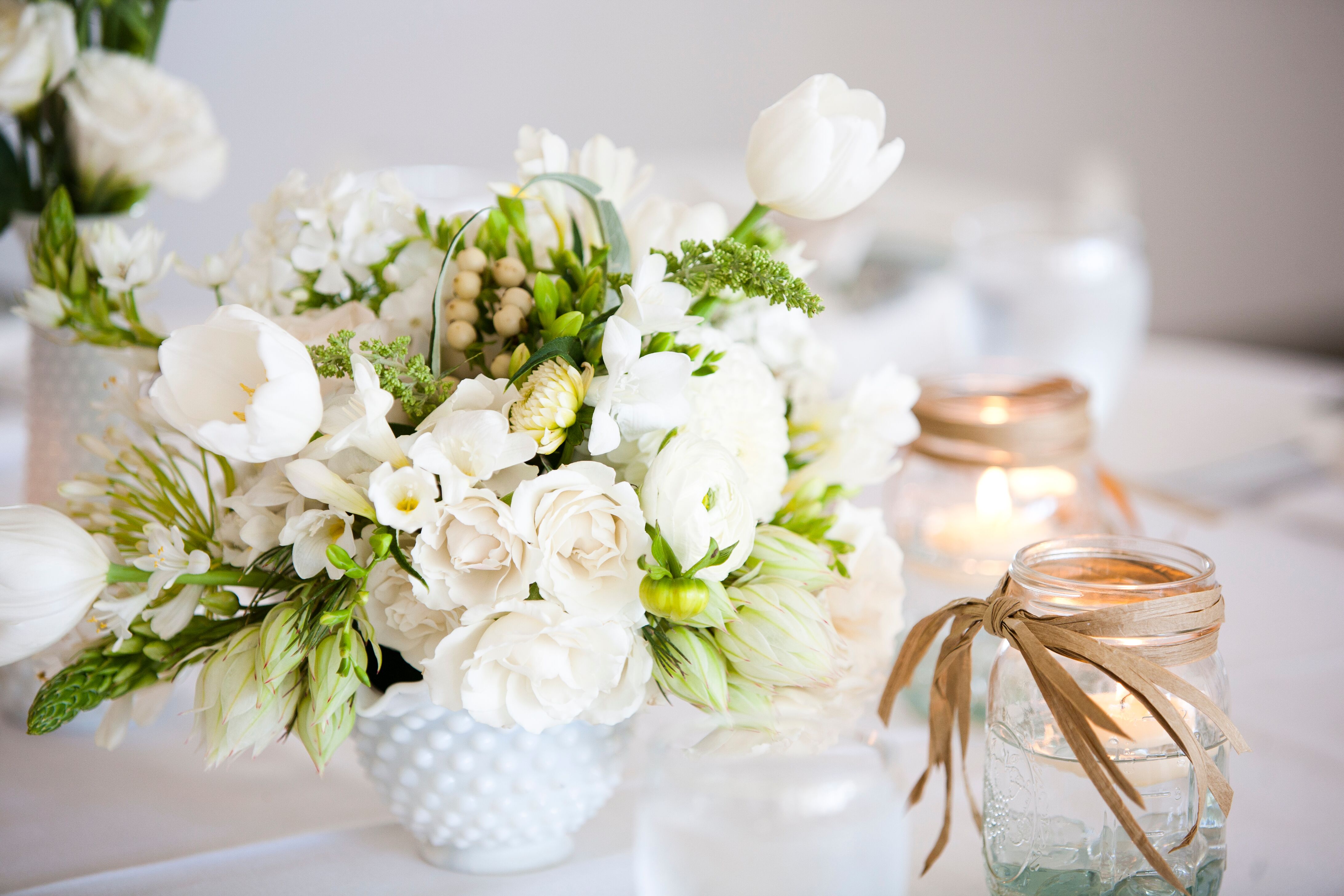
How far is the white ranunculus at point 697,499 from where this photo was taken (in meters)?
0.39

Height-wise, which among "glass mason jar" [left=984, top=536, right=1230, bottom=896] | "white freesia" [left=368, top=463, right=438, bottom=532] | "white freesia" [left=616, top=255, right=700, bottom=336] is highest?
"white freesia" [left=616, top=255, right=700, bottom=336]

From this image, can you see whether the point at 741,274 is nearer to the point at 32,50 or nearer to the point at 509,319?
the point at 509,319

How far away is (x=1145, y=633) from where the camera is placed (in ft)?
1.33

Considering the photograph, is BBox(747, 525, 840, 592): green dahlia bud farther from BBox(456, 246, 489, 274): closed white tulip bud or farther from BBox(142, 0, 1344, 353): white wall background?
BBox(142, 0, 1344, 353): white wall background

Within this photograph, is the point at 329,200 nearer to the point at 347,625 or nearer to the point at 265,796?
the point at 347,625

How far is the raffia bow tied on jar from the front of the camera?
15.9 inches

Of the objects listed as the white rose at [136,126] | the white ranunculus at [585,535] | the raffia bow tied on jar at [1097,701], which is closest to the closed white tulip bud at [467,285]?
the white ranunculus at [585,535]

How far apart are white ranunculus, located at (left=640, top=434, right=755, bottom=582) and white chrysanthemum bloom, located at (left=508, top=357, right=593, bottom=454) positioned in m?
0.04

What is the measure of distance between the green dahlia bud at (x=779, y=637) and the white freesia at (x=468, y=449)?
115mm

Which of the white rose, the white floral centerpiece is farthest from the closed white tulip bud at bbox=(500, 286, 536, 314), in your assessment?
the white rose

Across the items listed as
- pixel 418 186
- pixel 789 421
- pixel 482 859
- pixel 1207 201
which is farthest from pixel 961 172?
pixel 482 859

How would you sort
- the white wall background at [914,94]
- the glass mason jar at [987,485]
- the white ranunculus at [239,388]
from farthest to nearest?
the white wall background at [914,94] → the glass mason jar at [987,485] → the white ranunculus at [239,388]

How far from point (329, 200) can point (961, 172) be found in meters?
2.49

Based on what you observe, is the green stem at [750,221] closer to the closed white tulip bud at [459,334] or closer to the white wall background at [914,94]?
the closed white tulip bud at [459,334]
